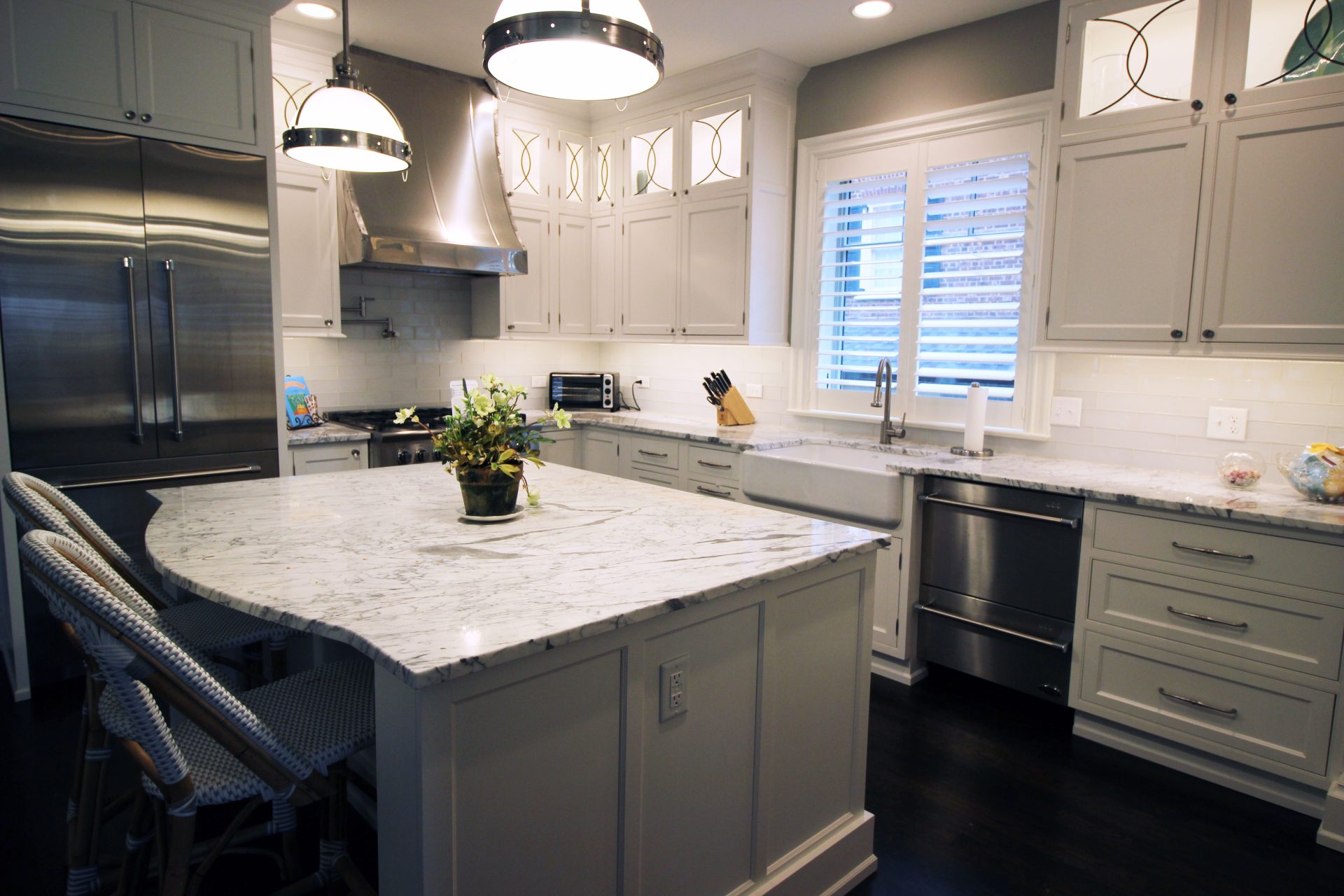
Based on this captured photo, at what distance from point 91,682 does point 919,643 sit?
2773 mm

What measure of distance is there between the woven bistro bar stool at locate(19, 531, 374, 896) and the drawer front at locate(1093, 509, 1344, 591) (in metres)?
2.36

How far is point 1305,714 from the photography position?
2316 mm

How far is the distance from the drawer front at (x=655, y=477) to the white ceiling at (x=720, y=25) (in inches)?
85.2

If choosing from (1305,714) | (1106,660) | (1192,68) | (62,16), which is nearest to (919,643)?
(1106,660)

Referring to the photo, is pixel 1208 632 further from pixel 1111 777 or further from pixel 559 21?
pixel 559 21

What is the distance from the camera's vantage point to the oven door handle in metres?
2.82

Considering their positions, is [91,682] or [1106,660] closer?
[91,682]

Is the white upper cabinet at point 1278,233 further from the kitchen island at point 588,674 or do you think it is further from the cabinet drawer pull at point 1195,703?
the kitchen island at point 588,674

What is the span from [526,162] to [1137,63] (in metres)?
3.17

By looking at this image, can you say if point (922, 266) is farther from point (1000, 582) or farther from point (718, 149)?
point (1000, 582)

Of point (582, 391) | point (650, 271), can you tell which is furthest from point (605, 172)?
point (582, 391)

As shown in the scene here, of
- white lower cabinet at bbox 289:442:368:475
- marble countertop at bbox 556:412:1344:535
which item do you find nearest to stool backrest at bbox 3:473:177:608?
white lower cabinet at bbox 289:442:368:475

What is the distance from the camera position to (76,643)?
1474mm

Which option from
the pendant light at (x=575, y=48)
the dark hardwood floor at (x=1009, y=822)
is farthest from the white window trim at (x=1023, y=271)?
the pendant light at (x=575, y=48)
